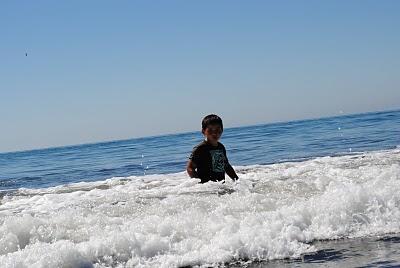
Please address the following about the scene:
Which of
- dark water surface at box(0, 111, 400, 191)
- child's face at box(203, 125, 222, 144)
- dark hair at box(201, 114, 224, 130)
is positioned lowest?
dark water surface at box(0, 111, 400, 191)

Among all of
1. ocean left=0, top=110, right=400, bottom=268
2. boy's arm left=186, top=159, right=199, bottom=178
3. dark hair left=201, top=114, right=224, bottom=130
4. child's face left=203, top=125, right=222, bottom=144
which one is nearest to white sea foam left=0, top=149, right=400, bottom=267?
ocean left=0, top=110, right=400, bottom=268

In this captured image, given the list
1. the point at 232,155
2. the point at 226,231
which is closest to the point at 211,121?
the point at 226,231

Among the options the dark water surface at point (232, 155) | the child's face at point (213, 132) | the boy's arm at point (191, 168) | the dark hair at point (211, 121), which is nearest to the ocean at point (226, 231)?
the boy's arm at point (191, 168)

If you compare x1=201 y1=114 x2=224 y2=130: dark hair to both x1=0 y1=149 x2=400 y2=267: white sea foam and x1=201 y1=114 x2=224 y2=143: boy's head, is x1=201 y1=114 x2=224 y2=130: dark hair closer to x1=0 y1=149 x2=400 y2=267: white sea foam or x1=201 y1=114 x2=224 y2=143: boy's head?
x1=201 y1=114 x2=224 y2=143: boy's head

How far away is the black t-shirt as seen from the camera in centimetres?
795

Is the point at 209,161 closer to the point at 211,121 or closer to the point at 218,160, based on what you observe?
the point at 218,160

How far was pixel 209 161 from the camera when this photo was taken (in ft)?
26.4

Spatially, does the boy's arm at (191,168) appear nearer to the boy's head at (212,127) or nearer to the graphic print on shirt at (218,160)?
the graphic print on shirt at (218,160)

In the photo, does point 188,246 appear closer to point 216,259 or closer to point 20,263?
point 216,259

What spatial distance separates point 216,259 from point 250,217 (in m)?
1.00

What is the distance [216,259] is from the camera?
16.3 ft

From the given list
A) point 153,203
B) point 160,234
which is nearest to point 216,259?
point 160,234

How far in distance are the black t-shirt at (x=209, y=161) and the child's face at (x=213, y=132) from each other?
10 cm

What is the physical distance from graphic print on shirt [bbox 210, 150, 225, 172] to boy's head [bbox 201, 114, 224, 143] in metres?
0.19
